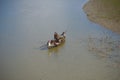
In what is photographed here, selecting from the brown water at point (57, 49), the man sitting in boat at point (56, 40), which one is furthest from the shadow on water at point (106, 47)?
the man sitting in boat at point (56, 40)

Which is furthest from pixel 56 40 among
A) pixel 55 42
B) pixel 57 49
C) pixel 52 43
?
pixel 57 49

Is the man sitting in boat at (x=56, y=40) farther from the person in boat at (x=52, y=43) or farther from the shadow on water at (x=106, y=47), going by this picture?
the shadow on water at (x=106, y=47)

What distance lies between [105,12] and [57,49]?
5728 mm

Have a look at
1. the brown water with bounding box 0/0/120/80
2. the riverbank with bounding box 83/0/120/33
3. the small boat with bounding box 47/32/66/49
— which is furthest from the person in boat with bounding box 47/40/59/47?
the riverbank with bounding box 83/0/120/33

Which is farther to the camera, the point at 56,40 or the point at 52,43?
the point at 56,40

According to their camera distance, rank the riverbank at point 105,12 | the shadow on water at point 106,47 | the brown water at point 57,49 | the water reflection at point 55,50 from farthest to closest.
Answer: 1. the riverbank at point 105,12
2. the water reflection at point 55,50
3. the shadow on water at point 106,47
4. the brown water at point 57,49

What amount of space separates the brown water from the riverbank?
477 millimetres

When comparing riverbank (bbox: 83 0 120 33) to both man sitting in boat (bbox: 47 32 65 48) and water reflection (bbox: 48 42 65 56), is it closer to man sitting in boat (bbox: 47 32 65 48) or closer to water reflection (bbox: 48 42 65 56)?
man sitting in boat (bbox: 47 32 65 48)

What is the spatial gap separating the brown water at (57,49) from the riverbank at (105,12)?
0.48 m

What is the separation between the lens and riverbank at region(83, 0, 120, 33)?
13.6m

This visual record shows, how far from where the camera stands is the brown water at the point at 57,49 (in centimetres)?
931

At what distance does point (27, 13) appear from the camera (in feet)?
57.8

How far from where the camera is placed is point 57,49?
11297 millimetres

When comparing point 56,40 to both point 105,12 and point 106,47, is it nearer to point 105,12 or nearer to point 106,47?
point 106,47
